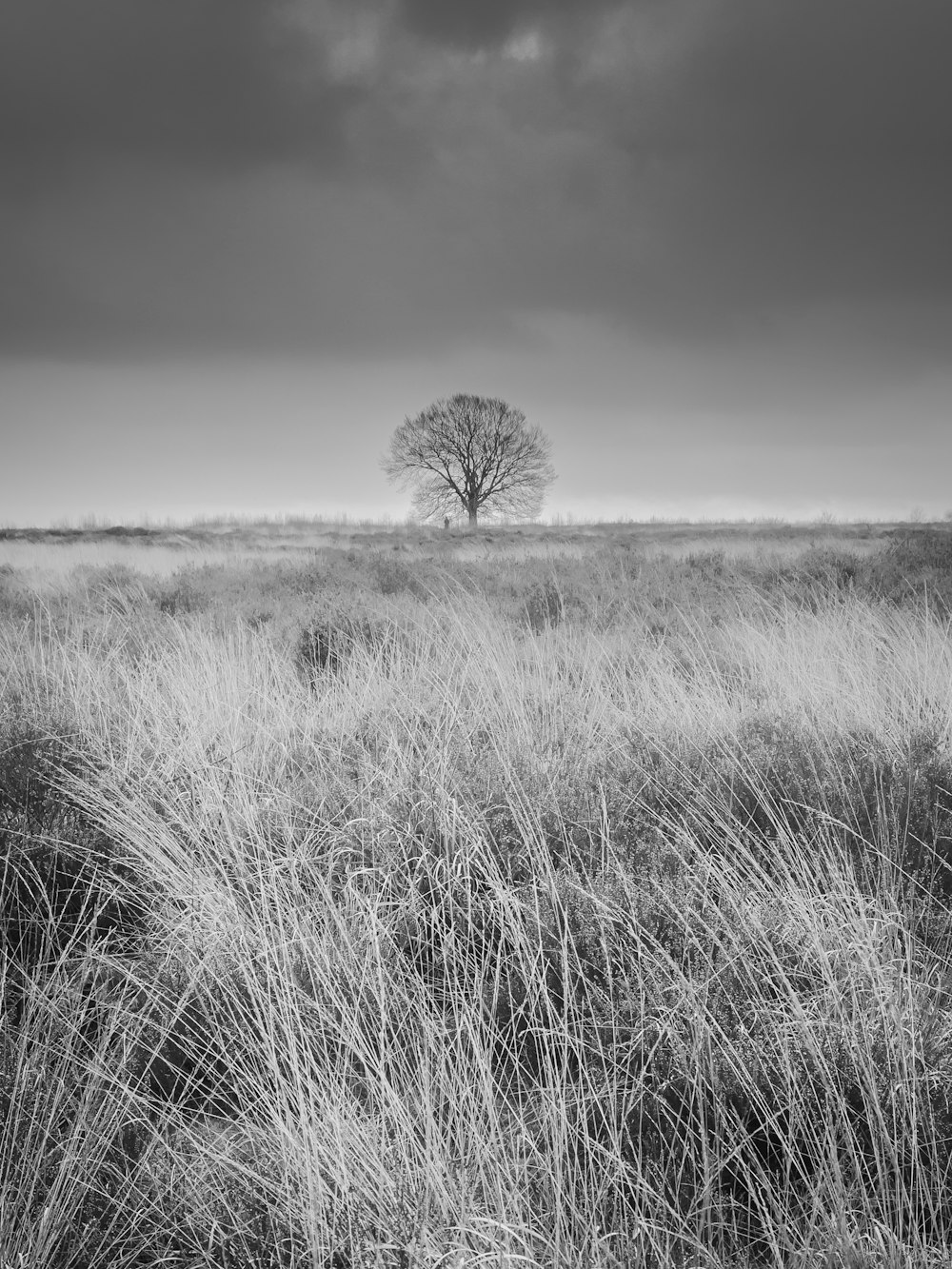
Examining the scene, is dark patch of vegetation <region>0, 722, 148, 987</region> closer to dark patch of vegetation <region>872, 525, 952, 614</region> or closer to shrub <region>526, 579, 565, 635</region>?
shrub <region>526, 579, 565, 635</region>

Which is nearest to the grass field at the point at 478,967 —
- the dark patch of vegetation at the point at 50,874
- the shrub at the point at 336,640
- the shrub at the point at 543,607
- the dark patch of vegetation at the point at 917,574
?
the dark patch of vegetation at the point at 50,874

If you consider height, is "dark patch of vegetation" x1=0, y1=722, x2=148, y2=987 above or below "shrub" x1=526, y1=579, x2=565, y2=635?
below

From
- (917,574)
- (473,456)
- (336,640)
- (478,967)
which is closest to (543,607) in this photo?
(336,640)

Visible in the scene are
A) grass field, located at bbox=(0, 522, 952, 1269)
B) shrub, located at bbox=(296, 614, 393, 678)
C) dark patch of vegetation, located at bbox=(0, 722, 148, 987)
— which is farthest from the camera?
shrub, located at bbox=(296, 614, 393, 678)

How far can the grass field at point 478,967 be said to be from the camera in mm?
1495

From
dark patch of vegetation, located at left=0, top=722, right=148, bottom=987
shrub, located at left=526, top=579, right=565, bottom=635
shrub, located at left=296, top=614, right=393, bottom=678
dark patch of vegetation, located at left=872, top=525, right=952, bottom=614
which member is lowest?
dark patch of vegetation, located at left=0, top=722, right=148, bottom=987

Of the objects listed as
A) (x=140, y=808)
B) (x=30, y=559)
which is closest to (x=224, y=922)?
(x=140, y=808)

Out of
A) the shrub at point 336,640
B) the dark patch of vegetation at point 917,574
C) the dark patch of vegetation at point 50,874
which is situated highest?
the dark patch of vegetation at point 917,574

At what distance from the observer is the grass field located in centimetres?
150

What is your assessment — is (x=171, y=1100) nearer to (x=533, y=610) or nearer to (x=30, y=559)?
(x=533, y=610)

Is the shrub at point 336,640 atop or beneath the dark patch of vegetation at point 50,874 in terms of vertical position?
atop

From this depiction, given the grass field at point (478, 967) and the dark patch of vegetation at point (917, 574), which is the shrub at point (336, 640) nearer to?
the grass field at point (478, 967)

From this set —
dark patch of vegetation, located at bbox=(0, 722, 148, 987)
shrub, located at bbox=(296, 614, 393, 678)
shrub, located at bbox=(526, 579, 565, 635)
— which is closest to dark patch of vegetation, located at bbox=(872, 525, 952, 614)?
shrub, located at bbox=(526, 579, 565, 635)

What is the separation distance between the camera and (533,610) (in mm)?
9578
